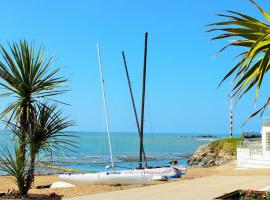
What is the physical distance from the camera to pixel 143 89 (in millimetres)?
30438

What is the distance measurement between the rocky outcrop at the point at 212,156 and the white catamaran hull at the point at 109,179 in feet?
80.3

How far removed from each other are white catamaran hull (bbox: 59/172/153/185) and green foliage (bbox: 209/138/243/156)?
26.6 m

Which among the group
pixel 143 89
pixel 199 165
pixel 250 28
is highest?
pixel 143 89

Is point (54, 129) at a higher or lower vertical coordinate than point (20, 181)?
higher

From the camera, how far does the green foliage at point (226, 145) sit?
48.3 meters

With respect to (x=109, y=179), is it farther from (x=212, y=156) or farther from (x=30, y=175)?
(x=212, y=156)

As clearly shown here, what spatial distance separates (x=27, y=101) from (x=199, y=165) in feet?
137

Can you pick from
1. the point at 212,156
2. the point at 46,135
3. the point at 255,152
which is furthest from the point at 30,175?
the point at 212,156

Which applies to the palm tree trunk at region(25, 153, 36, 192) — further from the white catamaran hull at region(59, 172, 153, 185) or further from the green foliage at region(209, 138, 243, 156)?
the green foliage at region(209, 138, 243, 156)

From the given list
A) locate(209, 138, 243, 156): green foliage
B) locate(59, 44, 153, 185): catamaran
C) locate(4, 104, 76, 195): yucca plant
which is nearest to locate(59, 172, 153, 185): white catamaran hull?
locate(59, 44, 153, 185): catamaran

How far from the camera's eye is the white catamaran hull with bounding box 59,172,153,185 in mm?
22000

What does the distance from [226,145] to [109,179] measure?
2964 centimetres

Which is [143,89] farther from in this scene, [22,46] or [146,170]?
[22,46]

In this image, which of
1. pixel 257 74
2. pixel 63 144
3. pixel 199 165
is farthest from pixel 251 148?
pixel 257 74
